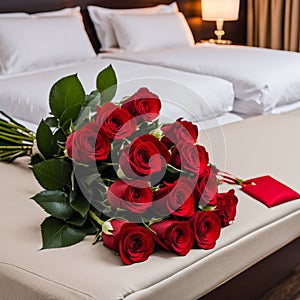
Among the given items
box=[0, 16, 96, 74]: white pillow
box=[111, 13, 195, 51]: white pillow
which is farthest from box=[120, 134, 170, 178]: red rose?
box=[111, 13, 195, 51]: white pillow

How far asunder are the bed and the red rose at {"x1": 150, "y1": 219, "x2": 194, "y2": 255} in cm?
2

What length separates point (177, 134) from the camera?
4.51 ft

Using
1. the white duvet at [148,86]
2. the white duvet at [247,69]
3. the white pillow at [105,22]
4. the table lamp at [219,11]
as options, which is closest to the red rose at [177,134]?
the white duvet at [148,86]

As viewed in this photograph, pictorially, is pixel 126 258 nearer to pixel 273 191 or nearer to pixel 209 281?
pixel 209 281

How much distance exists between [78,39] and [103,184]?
7.50ft

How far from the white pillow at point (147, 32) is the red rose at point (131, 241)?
8.79 ft

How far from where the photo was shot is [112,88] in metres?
1.56

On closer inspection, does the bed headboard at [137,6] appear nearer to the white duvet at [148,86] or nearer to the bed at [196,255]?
the white duvet at [148,86]

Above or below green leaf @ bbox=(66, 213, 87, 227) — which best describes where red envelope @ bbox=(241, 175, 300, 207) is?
below

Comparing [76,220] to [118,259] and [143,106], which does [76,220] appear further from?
[143,106]

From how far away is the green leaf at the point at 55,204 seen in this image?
131 cm

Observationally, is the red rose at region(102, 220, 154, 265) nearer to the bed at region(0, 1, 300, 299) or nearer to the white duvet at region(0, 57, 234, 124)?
the bed at region(0, 1, 300, 299)

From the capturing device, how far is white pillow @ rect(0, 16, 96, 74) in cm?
313

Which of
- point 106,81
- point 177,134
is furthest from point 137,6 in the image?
point 177,134
